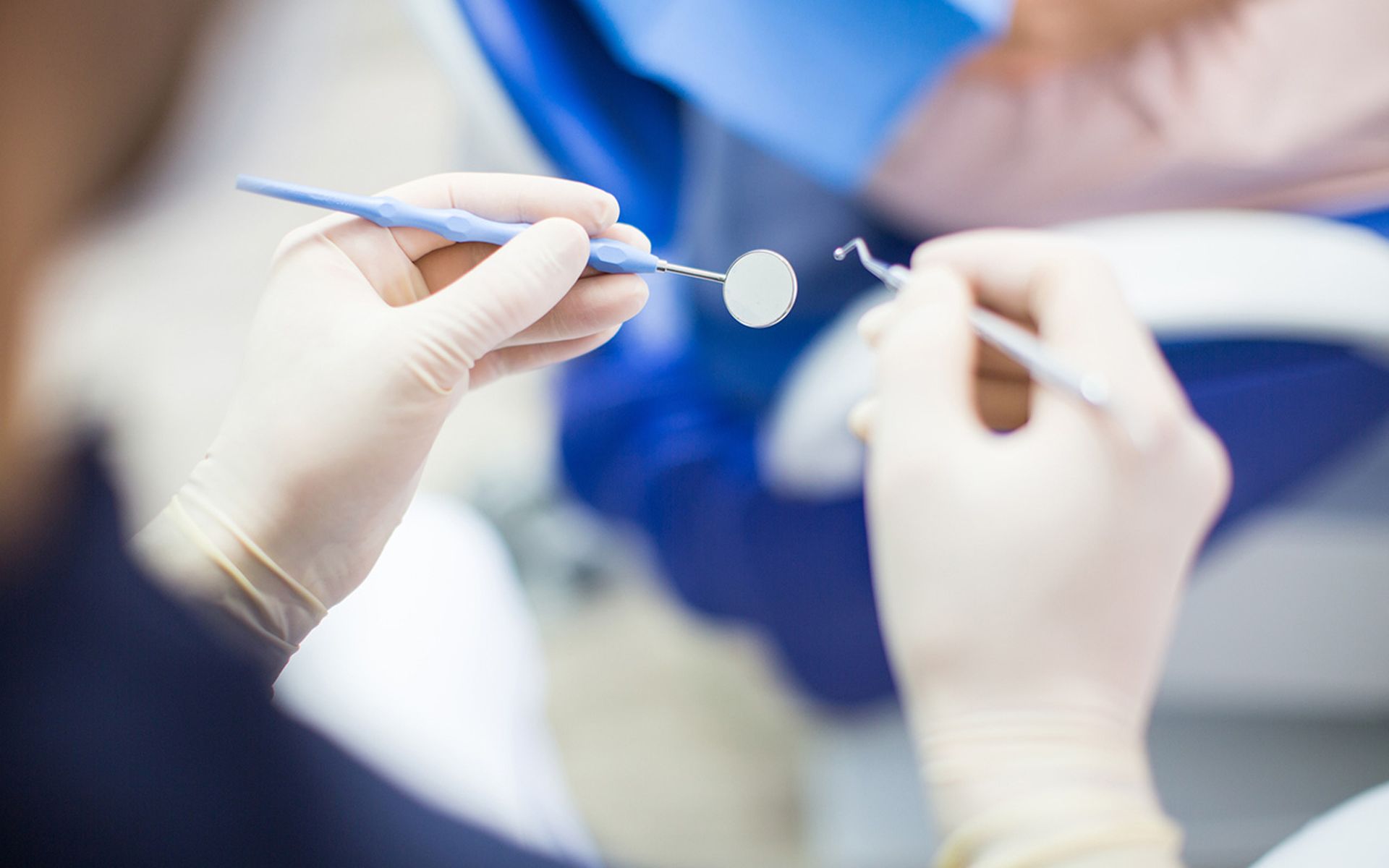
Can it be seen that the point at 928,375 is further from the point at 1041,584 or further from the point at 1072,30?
the point at 1072,30

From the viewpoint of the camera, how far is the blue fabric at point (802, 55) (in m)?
0.41

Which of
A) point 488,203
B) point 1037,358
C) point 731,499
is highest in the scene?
point 488,203

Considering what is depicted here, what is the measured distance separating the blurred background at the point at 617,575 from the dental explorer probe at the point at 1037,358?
28cm

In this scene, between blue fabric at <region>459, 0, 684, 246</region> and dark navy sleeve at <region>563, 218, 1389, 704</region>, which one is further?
dark navy sleeve at <region>563, 218, 1389, 704</region>

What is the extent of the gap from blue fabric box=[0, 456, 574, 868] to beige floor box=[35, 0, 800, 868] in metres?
0.03

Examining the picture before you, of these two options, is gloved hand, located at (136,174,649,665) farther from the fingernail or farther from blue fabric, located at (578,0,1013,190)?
blue fabric, located at (578,0,1013,190)

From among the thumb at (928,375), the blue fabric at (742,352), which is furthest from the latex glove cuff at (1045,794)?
the blue fabric at (742,352)

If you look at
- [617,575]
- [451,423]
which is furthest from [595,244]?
[617,575]

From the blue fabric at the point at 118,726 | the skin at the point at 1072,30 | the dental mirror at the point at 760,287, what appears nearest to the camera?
the blue fabric at the point at 118,726

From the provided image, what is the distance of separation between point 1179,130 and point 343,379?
0.48m

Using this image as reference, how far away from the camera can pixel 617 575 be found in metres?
0.97

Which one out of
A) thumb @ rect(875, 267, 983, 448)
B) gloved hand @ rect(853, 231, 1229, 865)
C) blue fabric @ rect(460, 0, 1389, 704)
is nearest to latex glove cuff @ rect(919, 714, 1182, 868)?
gloved hand @ rect(853, 231, 1229, 865)

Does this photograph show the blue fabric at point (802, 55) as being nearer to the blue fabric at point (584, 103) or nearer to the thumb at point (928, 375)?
the blue fabric at point (584, 103)

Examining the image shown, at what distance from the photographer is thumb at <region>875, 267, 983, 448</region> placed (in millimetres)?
304
